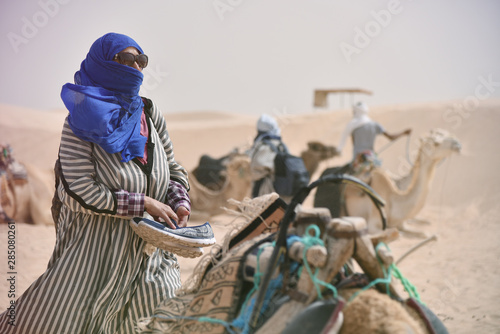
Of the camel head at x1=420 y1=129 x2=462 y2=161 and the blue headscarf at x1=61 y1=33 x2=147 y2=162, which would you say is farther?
the camel head at x1=420 y1=129 x2=462 y2=161

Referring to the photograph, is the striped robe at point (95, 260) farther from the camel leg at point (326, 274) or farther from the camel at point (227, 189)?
the camel at point (227, 189)

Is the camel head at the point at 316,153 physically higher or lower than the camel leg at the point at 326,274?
lower

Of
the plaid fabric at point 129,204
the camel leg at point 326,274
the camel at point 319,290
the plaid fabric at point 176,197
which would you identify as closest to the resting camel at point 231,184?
the plaid fabric at point 176,197

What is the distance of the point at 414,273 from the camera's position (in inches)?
275

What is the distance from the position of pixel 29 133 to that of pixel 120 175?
95.1 feet

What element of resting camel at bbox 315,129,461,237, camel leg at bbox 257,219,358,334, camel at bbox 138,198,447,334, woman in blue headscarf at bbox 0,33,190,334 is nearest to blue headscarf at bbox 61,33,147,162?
woman in blue headscarf at bbox 0,33,190,334

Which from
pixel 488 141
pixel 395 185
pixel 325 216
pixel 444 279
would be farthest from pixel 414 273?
pixel 488 141

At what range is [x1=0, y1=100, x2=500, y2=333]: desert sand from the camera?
5.80m

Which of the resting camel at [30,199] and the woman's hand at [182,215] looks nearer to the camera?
the woman's hand at [182,215]

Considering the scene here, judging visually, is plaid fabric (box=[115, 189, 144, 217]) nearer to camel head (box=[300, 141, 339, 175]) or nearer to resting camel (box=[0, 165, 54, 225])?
resting camel (box=[0, 165, 54, 225])

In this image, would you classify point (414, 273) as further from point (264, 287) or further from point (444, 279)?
point (264, 287)

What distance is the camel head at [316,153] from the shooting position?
35.8ft

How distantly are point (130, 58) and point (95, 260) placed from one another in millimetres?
1038

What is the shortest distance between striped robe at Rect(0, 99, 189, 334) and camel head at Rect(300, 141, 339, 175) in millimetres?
8156
